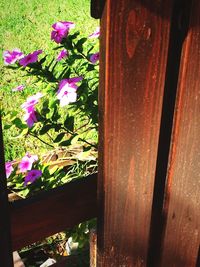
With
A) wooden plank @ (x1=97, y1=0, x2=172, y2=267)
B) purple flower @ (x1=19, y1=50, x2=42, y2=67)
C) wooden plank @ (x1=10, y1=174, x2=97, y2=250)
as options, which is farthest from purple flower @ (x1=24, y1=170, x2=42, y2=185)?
wooden plank @ (x1=97, y1=0, x2=172, y2=267)

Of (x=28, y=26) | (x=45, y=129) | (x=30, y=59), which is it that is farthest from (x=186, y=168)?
(x=28, y=26)

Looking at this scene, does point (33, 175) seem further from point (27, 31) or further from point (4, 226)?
point (27, 31)

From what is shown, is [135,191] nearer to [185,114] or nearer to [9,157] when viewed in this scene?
[185,114]

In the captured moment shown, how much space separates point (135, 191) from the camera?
3.77ft

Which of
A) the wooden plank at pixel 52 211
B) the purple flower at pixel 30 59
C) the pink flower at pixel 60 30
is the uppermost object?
the pink flower at pixel 60 30

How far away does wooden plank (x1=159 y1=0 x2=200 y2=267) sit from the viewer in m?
1.01

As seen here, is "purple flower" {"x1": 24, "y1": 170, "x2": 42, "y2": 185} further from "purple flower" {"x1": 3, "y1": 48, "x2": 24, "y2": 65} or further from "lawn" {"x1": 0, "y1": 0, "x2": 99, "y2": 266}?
"lawn" {"x1": 0, "y1": 0, "x2": 99, "y2": 266}

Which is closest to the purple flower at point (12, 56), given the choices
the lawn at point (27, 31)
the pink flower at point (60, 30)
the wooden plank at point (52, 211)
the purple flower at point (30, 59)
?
the purple flower at point (30, 59)

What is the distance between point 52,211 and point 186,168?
1.45ft

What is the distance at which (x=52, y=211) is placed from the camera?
127 cm

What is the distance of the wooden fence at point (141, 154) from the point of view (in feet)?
3.04

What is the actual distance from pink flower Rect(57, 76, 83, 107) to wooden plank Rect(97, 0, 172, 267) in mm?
685

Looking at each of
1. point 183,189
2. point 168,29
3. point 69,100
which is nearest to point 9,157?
point 69,100

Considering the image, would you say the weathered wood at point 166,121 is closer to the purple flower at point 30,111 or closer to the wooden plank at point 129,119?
the wooden plank at point 129,119
